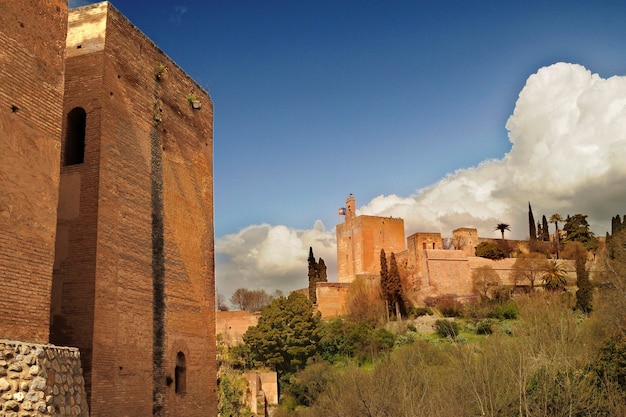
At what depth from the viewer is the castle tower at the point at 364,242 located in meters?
55.1

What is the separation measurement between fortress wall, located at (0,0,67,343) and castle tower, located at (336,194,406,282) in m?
46.9

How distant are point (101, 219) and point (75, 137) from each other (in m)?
1.78

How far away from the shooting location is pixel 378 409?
18.5 meters

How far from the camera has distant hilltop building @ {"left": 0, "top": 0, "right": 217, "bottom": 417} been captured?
6723 millimetres

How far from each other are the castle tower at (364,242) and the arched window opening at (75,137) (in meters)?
44.3

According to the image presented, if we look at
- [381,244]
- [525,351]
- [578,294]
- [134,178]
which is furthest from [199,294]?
[381,244]

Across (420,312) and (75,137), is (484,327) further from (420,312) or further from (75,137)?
(75,137)

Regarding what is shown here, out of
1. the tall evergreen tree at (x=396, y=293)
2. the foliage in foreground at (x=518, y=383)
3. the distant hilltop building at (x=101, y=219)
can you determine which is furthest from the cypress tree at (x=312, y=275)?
the distant hilltop building at (x=101, y=219)

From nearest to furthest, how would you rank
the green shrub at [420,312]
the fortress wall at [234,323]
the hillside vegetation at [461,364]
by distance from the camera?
the hillside vegetation at [461,364]
the fortress wall at [234,323]
the green shrub at [420,312]

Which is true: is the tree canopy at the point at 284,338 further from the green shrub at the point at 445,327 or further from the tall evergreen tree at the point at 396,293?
the tall evergreen tree at the point at 396,293

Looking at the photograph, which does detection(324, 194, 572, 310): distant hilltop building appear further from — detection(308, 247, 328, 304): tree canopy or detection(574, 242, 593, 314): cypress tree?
detection(574, 242, 593, 314): cypress tree

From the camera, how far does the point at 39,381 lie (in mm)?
6188

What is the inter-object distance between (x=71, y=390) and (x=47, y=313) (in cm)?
88

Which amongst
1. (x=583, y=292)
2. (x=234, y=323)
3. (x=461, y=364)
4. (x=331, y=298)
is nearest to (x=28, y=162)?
(x=461, y=364)
